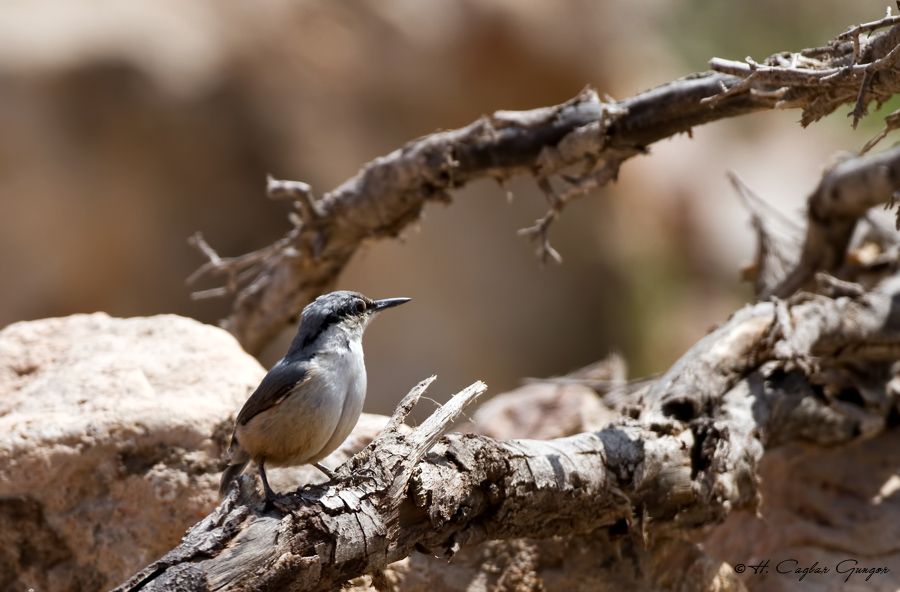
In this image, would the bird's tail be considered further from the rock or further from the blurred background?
the blurred background

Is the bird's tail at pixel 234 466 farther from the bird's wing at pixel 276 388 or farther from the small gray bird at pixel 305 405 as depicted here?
the bird's wing at pixel 276 388

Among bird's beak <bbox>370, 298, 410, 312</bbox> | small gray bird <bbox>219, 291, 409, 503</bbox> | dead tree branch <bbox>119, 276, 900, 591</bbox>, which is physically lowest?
dead tree branch <bbox>119, 276, 900, 591</bbox>

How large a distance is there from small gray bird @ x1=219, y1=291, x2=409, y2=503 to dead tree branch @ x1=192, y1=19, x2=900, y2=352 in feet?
5.12

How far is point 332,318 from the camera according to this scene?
3.53 m

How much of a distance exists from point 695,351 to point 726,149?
10086 mm

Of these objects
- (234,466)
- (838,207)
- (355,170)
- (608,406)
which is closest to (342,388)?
(234,466)

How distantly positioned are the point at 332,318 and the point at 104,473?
1.05 meters

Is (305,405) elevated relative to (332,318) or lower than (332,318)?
lower

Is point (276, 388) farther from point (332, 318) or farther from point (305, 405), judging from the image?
point (332, 318)

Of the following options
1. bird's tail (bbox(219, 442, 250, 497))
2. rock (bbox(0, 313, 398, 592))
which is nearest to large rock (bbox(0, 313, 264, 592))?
rock (bbox(0, 313, 398, 592))

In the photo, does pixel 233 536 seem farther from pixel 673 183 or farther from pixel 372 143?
pixel 673 183

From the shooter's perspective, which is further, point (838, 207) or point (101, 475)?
point (838, 207)

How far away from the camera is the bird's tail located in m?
3.39

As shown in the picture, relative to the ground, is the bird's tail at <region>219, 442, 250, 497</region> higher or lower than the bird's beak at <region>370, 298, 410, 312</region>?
lower
